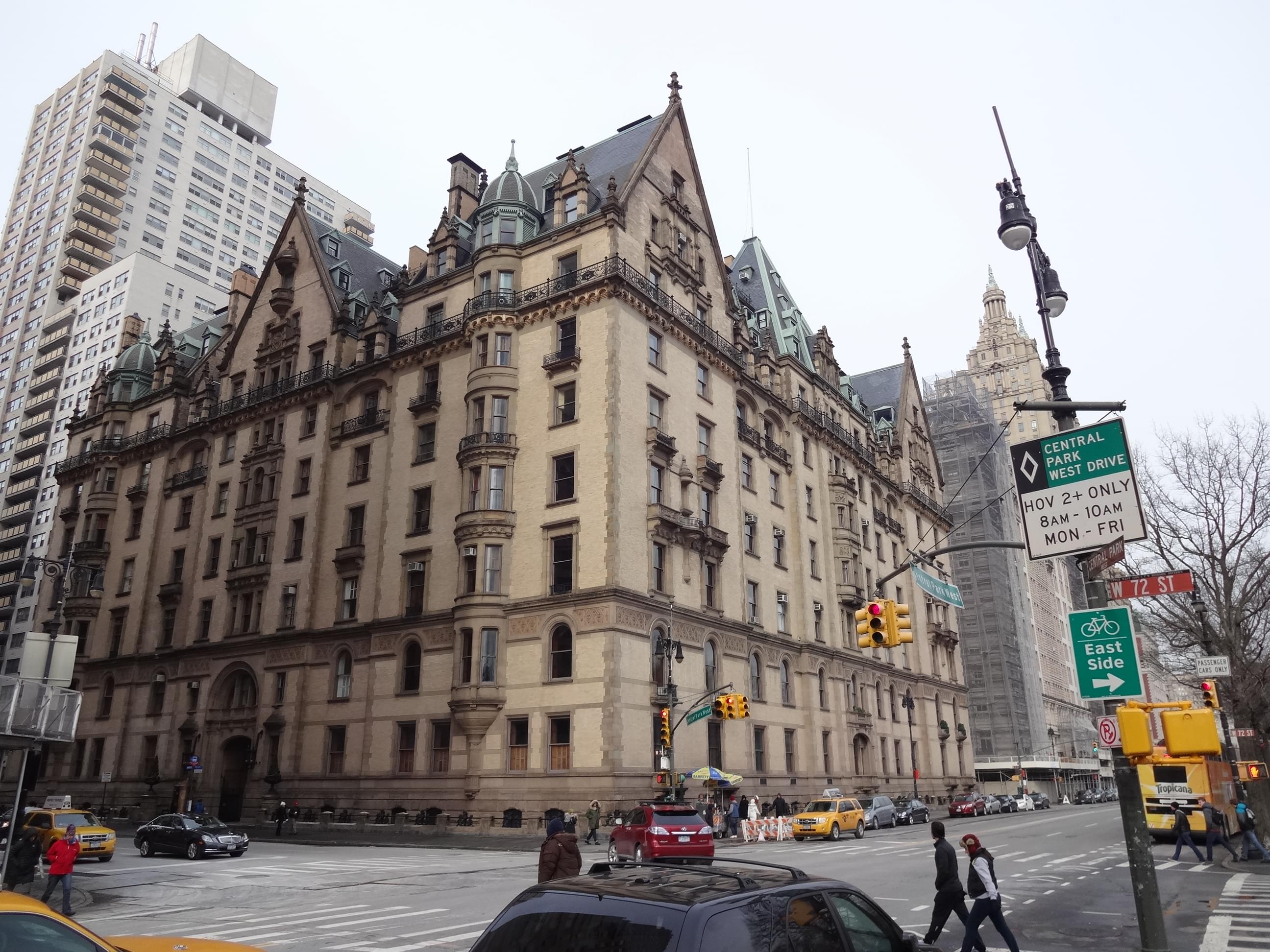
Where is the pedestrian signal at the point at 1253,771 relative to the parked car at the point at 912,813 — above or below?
above

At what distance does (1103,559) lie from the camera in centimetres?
1054

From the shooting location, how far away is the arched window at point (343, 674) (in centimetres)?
4628

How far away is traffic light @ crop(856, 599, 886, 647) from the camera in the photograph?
19703 mm

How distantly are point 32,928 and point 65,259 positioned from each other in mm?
126893

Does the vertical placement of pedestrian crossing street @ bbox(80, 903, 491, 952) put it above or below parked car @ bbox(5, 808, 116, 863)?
below

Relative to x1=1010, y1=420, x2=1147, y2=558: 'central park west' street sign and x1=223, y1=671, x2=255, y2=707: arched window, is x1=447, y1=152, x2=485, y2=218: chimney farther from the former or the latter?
x1=1010, y1=420, x2=1147, y2=558: 'central park west' street sign

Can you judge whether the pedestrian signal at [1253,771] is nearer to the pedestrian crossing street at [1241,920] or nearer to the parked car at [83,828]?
the pedestrian crossing street at [1241,920]

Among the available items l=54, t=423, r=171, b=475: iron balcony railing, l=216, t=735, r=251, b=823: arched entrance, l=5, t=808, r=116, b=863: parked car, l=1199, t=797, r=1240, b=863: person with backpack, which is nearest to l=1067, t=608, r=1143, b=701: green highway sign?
l=1199, t=797, r=1240, b=863: person with backpack

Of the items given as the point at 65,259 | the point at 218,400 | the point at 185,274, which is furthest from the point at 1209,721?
the point at 65,259

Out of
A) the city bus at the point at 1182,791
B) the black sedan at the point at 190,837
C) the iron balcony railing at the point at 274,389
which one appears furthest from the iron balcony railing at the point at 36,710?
the iron balcony railing at the point at 274,389

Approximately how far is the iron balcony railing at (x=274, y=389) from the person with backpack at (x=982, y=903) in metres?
46.9

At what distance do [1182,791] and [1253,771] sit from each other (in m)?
5.32

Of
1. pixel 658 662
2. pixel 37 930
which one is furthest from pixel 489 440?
pixel 37 930

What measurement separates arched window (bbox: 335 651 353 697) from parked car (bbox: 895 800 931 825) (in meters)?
30.2
